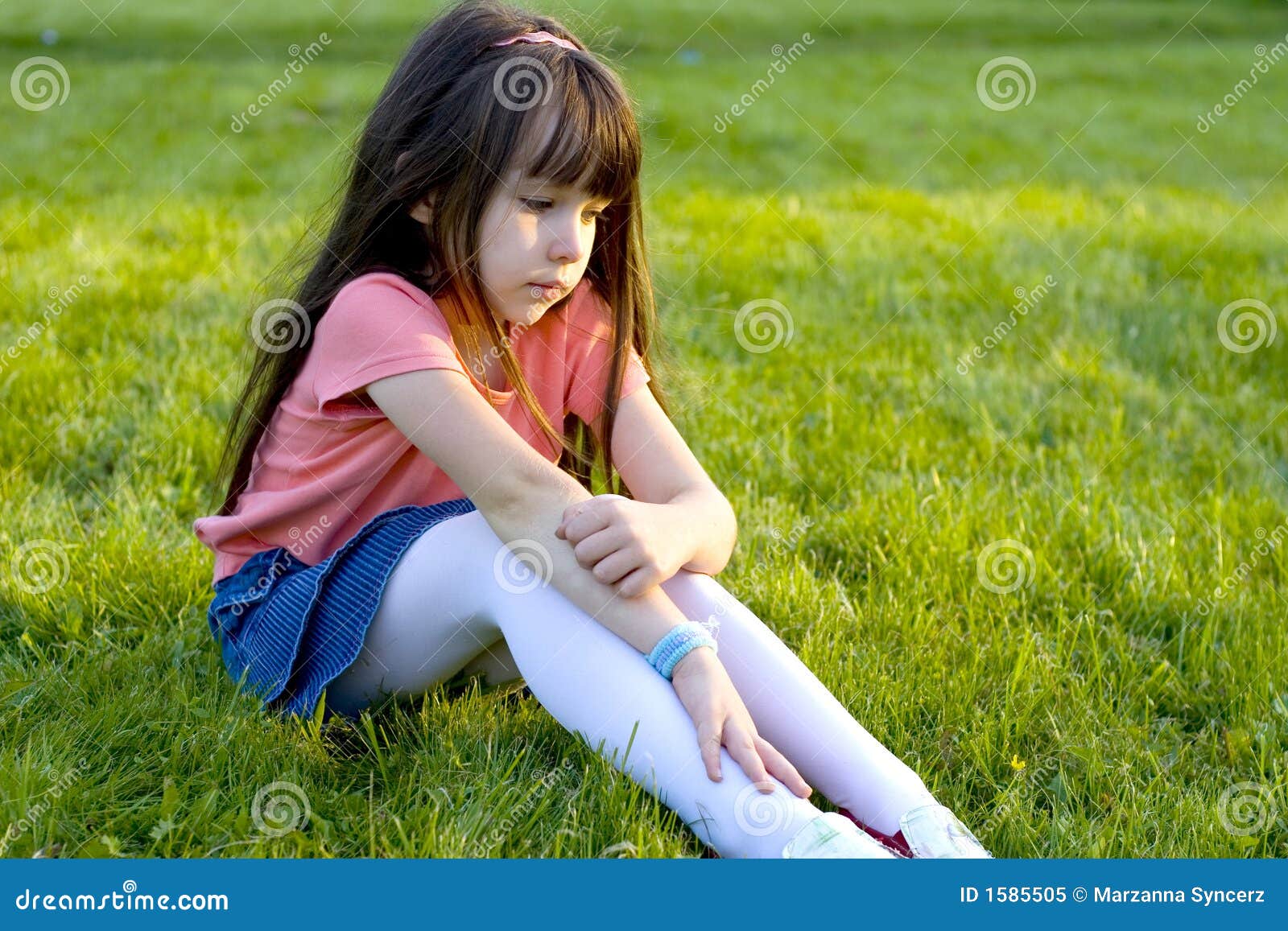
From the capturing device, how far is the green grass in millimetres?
1978

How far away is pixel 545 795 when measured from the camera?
190 centimetres

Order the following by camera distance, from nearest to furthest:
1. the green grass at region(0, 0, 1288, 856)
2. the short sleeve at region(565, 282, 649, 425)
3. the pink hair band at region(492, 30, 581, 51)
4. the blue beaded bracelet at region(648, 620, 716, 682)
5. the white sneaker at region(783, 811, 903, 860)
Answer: the white sneaker at region(783, 811, 903, 860) → the blue beaded bracelet at region(648, 620, 716, 682) → the green grass at region(0, 0, 1288, 856) → the pink hair band at region(492, 30, 581, 51) → the short sleeve at region(565, 282, 649, 425)

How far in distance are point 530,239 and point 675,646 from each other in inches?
26.2

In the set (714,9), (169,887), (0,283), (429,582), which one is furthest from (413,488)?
(714,9)

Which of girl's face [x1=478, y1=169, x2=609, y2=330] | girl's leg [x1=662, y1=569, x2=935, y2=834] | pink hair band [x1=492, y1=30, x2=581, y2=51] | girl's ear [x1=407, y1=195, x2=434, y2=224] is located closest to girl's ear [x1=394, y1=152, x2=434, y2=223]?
girl's ear [x1=407, y1=195, x2=434, y2=224]

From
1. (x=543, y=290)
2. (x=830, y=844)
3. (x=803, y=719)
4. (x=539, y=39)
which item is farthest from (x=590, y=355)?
(x=830, y=844)

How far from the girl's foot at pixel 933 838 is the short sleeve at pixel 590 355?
2.84 ft

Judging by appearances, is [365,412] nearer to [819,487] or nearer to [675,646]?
[675,646]

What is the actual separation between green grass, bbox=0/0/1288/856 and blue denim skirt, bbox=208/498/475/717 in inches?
2.8

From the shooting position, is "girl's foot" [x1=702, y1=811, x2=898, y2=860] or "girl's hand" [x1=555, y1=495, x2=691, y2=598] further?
"girl's hand" [x1=555, y1=495, x2=691, y2=598]

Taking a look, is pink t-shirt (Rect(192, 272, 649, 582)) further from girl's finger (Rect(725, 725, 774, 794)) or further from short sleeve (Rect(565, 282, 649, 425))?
girl's finger (Rect(725, 725, 774, 794))

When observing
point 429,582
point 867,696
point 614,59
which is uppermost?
point 614,59

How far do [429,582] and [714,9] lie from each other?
1314cm

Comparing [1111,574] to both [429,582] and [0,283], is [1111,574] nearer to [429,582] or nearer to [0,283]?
[429,582]
